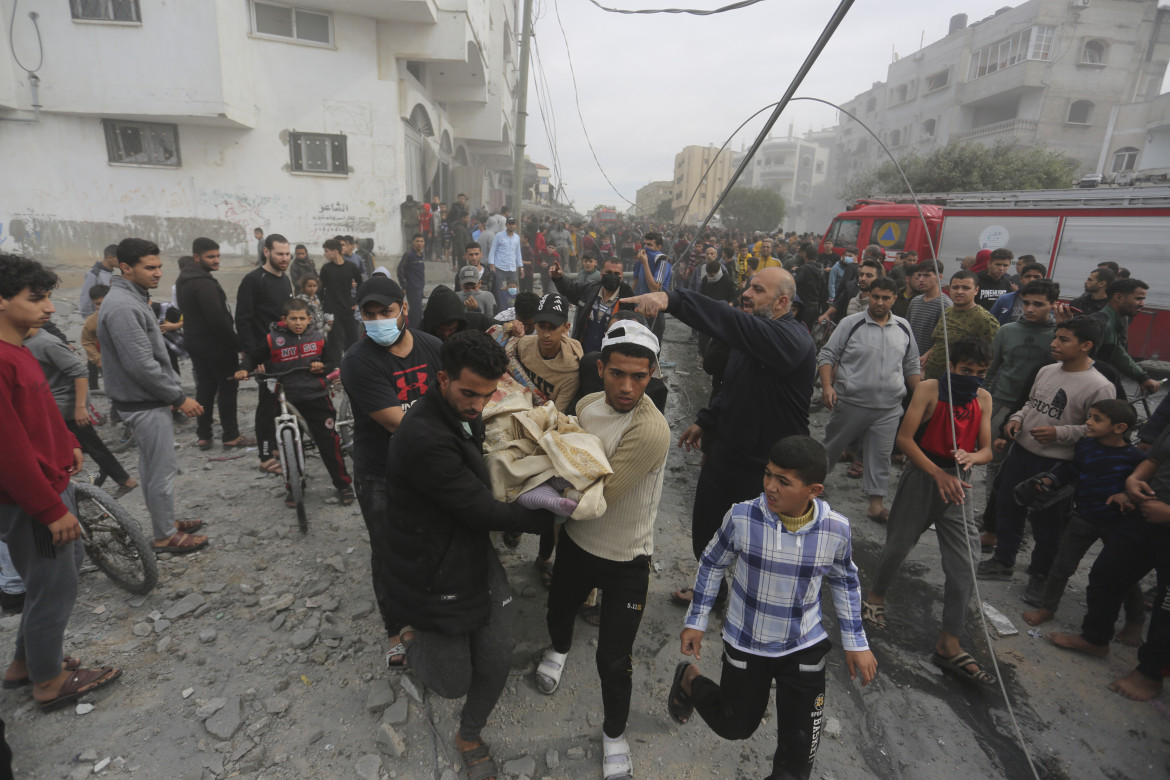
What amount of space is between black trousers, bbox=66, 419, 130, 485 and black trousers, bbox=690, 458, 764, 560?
15.1 ft

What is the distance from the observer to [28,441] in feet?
7.70

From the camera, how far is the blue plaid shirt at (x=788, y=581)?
2.15m

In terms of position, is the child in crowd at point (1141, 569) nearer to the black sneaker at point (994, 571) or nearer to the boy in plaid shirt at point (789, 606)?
the black sneaker at point (994, 571)

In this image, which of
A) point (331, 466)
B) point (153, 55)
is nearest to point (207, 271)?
point (331, 466)

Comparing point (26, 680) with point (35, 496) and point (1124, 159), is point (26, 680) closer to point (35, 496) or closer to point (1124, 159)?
point (35, 496)

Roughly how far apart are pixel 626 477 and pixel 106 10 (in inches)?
693

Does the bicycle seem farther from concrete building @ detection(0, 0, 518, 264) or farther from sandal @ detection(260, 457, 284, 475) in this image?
concrete building @ detection(0, 0, 518, 264)

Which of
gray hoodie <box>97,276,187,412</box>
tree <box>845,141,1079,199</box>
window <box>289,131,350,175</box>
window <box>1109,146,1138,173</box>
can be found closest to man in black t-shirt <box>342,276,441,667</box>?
gray hoodie <box>97,276,187,412</box>

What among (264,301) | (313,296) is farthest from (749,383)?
(313,296)

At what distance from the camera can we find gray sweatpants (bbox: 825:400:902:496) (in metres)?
4.68

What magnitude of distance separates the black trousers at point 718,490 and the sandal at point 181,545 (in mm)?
3578

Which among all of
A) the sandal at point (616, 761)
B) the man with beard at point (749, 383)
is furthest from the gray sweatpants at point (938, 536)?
the sandal at point (616, 761)


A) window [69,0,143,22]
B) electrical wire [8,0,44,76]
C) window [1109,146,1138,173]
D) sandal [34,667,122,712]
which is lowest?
sandal [34,667,122,712]

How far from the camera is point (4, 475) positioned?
2293 millimetres
